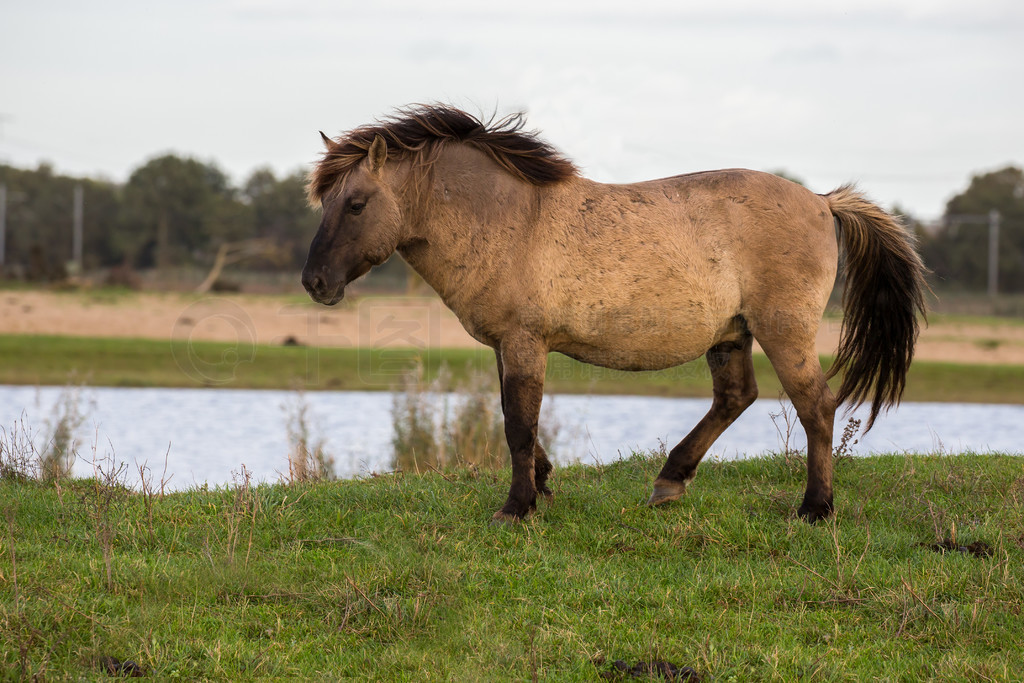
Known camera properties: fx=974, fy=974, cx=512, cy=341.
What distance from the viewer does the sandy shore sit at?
2227 centimetres

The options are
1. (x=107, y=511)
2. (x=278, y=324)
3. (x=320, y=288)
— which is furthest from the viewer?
(x=278, y=324)

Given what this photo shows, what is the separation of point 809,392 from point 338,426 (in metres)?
9.54

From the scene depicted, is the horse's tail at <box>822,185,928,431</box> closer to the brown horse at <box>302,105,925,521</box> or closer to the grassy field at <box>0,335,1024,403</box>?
the brown horse at <box>302,105,925,521</box>

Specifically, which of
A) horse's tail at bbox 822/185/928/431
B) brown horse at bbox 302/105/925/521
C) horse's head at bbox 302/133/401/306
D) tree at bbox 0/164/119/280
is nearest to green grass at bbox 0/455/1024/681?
brown horse at bbox 302/105/925/521

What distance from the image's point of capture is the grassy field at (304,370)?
18.2 metres

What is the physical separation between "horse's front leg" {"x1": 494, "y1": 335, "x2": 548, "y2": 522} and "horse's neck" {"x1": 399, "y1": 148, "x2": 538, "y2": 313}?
423 mm

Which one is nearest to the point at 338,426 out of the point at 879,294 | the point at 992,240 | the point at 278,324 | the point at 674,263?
the point at 674,263

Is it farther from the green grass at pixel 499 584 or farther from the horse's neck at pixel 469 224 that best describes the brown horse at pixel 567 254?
the green grass at pixel 499 584

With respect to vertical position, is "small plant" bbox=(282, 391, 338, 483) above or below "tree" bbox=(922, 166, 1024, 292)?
below

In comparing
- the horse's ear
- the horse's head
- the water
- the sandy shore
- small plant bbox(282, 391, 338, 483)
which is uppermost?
the horse's ear

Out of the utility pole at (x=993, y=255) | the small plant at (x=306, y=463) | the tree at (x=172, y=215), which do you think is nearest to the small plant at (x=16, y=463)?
the small plant at (x=306, y=463)

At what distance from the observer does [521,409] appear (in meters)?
5.43

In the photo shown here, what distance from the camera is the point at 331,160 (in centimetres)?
559

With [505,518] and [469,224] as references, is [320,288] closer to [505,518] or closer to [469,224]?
[469,224]
